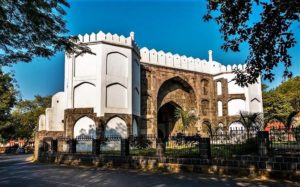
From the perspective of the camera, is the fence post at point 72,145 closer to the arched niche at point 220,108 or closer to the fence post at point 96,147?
the fence post at point 96,147

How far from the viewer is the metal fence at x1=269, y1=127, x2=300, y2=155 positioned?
9.71m

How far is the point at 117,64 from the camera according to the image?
72.8 ft

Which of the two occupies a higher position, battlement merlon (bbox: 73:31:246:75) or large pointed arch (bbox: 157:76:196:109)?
battlement merlon (bbox: 73:31:246:75)

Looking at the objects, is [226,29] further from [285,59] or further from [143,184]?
[143,184]

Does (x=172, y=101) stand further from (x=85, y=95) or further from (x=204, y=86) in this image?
(x=85, y=95)

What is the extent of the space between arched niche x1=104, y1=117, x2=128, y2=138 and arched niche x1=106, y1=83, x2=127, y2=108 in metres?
1.04

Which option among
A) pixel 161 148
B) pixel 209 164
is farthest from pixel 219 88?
pixel 209 164

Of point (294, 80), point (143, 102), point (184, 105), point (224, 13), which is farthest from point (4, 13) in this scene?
point (294, 80)

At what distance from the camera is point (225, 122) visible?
94.4 ft

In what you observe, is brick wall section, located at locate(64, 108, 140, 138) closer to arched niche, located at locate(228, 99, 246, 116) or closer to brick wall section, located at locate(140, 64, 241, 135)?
brick wall section, located at locate(140, 64, 241, 135)

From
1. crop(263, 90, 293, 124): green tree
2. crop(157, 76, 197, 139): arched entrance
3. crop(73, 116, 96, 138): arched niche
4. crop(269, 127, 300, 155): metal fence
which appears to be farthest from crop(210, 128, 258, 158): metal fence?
crop(263, 90, 293, 124): green tree

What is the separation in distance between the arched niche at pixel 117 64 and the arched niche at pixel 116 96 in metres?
0.90

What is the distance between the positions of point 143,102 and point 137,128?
3139mm

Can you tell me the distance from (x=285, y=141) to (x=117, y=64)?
14.4 metres
